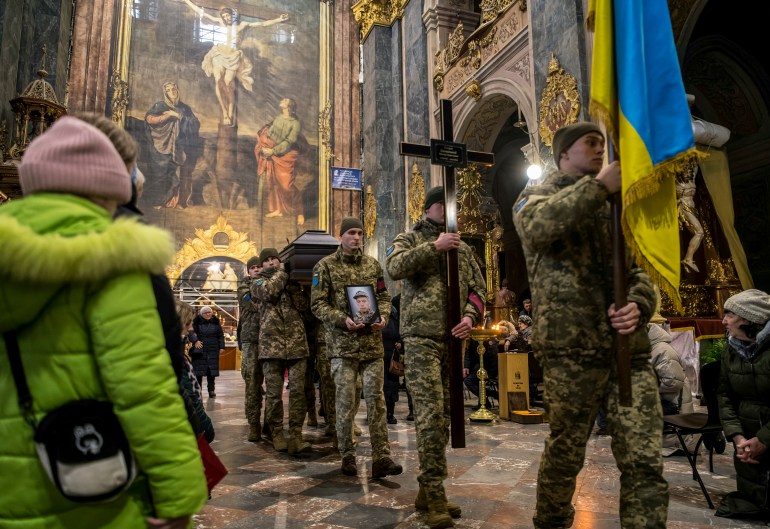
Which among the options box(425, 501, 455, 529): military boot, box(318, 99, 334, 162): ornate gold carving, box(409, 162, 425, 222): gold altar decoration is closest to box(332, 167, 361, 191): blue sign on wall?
box(409, 162, 425, 222): gold altar decoration

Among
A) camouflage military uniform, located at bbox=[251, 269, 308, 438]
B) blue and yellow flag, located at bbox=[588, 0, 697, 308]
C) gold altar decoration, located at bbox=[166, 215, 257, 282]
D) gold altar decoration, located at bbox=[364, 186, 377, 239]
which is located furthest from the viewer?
gold altar decoration, located at bbox=[166, 215, 257, 282]

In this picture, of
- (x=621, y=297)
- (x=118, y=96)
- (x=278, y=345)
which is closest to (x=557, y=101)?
(x=278, y=345)

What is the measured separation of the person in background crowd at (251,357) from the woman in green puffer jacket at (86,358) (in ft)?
13.8

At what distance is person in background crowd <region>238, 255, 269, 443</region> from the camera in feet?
17.7

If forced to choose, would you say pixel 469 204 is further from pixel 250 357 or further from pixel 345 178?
pixel 250 357

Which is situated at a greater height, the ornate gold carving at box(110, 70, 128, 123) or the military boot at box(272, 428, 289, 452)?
the ornate gold carving at box(110, 70, 128, 123)

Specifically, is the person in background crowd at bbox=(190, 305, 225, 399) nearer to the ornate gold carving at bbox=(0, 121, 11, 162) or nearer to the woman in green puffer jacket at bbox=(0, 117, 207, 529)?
the ornate gold carving at bbox=(0, 121, 11, 162)

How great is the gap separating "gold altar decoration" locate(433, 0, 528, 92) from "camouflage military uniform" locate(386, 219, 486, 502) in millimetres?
7101

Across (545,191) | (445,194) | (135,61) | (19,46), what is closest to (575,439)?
(545,191)

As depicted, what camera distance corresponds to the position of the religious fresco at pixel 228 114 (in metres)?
17.3

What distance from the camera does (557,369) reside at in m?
2.10

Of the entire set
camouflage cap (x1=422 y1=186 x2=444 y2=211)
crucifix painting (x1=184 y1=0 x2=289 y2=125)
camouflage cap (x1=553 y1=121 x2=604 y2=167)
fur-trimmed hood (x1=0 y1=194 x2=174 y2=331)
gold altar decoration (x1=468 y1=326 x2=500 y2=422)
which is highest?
crucifix painting (x1=184 y1=0 x2=289 y2=125)

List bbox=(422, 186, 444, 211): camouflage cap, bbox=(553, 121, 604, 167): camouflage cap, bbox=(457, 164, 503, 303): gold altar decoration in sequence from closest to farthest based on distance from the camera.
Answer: bbox=(553, 121, 604, 167): camouflage cap → bbox=(422, 186, 444, 211): camouflage cap → bbox=(457, 164, 503, 303): gold altar decoration

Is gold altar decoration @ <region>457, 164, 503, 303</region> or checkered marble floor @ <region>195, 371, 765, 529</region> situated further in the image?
gold altar decoration @ <region>457, 164, 503, 303</region>
